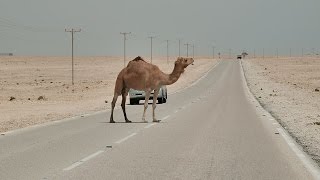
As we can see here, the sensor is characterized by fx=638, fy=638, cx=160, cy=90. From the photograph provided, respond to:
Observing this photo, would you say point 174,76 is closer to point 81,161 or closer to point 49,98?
point 81,161

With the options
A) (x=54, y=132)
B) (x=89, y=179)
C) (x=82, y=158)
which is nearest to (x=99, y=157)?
(x=82, y=158)

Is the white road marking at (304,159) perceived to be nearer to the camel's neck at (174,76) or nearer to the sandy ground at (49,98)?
the camel's neck at (174,76)

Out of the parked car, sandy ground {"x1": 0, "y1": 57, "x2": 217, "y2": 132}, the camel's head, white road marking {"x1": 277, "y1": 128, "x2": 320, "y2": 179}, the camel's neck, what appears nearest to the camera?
white road marking {"x1": 277, "y1": 128, "x2": 320, "y2": 179}

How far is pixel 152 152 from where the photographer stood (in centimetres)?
1380

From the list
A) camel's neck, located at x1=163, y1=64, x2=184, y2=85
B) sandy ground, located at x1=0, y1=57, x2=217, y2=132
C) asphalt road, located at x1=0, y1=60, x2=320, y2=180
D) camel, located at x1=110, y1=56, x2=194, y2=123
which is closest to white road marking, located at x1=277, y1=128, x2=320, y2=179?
asphalt road, located at x1=0, y1=60, x2=320, y2=180

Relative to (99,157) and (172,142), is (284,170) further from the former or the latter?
(172,142)

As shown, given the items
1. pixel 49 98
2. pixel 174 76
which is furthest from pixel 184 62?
pixel 49 98

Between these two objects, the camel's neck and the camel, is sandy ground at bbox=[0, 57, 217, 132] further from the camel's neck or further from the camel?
the camel's neck

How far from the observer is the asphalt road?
1084 cm

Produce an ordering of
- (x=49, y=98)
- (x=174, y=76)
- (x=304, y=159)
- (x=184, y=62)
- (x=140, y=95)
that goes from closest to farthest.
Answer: (x=304, y=159) < (x=174, y=76) < (x=184, y=62) < (x=140, y=95) < (x=49, y=98)

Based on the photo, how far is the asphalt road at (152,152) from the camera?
1084 centimetres

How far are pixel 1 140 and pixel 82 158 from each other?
4.52 metres

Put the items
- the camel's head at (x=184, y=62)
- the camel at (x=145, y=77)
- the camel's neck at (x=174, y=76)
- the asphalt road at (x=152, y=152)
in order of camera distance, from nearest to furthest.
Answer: the asphalt road at (x=152, y=152), the camel at (x=145, y=77), the camel's neck at (x=174, y=76), the camel's head at (x=184, y=62)

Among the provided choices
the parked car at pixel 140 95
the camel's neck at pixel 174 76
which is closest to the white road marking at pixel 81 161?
the camel's neck at pixel 174 76
